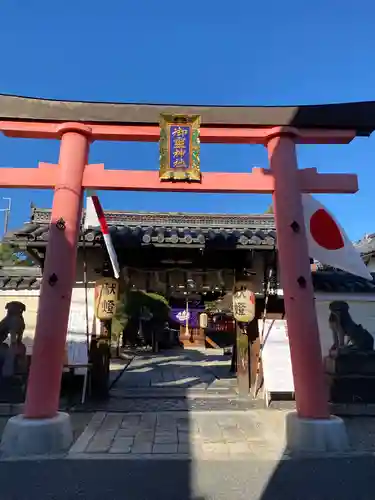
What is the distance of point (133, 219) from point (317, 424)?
17.3 m

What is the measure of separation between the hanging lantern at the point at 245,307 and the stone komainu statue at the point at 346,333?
1908mm

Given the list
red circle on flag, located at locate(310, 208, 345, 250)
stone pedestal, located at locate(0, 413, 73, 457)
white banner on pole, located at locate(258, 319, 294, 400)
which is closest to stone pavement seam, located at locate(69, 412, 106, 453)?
stone pedestal, located at locate(0, 413, 73, 457)

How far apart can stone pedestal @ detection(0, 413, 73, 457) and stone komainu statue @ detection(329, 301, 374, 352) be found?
6.31 metres

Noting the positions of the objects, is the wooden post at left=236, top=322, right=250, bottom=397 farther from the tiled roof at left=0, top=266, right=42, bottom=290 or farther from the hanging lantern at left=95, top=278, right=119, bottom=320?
the tiled roof at left=0, top=266, right=42, bottom=290

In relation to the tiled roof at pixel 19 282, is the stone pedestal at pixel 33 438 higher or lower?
lower

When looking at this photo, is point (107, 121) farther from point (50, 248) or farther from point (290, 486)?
point (290, 486)

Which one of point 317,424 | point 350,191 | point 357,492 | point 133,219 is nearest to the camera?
point 357,492

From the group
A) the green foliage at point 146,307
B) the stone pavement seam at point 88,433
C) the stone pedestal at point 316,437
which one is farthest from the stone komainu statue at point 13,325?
the green foliage at point 146,307

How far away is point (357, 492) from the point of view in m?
4.21

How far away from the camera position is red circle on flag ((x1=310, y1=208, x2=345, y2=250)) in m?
6.98

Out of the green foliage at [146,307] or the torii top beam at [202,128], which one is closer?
the torii top beam at [202,128]

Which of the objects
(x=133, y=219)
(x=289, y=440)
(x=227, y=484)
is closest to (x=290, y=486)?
(x=227, y=484)

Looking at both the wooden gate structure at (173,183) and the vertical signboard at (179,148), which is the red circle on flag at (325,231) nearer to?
the wooden gate structure at (173,183)

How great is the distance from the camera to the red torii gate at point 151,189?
19.0 feet
